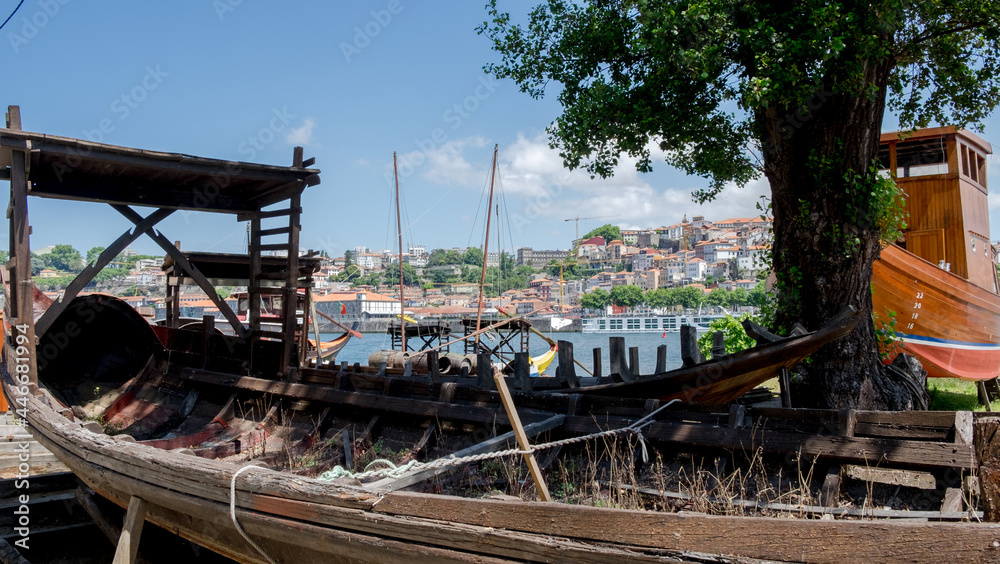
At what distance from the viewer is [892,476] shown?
149 inches

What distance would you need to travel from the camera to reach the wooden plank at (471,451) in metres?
3.28

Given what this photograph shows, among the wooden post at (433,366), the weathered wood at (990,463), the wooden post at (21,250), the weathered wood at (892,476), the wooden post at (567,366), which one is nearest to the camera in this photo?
the weathered wood at (990,463)

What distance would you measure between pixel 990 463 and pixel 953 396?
11.7 meters

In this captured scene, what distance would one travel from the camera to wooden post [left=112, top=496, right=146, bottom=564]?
4.43 metres

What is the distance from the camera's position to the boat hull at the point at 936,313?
412 inches

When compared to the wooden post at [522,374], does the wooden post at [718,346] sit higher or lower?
higher

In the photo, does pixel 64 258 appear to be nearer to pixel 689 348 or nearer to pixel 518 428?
pixel 689 348

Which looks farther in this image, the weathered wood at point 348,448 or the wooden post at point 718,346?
the wooden post at point 718,346

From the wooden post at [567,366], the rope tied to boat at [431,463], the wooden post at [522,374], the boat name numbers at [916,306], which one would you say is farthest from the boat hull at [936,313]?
the rope tied to boat at [431,463]

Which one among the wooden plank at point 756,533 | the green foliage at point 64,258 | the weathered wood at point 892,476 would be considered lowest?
the weathered wood at point 892,476

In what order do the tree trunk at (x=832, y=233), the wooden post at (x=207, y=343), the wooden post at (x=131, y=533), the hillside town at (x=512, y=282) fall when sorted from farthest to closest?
the hillside town at (x=512, y=282)
the wooden post at (x=207, y=343)
the tree trunk at (x=832, y=233)
the wooden post at (x=131, y=533)

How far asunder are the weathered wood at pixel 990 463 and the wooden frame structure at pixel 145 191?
22.3 ft

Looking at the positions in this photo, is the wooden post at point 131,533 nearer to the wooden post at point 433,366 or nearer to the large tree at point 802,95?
the wooden post at point 433,366

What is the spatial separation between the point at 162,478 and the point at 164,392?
5.17 metres
